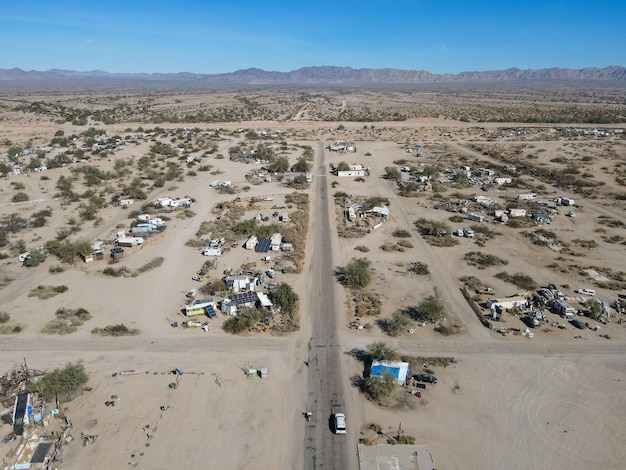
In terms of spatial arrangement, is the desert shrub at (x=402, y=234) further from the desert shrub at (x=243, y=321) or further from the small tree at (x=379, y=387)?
the small tree at (x=379, y=387)

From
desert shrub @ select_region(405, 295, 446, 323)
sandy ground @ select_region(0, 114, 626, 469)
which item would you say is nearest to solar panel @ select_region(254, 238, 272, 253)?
sandy ground @ select_region(0, 114, 626, 469)

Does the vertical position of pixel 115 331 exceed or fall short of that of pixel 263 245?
it falls short

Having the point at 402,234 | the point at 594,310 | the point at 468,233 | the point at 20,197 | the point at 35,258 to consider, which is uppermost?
the point at 20,197

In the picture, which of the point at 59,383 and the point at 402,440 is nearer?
the point at 402,440

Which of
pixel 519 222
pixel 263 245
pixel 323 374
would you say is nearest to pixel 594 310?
pixel 519 222

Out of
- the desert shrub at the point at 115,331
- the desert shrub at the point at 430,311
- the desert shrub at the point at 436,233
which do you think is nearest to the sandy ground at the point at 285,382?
the desert shrub at the point at 115,331

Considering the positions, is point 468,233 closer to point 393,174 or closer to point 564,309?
point 564,309
